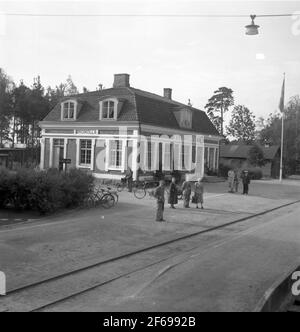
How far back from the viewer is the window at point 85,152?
37.6m

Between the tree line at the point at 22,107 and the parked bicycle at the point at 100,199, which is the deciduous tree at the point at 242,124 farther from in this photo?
the parked bicycle at the point at 100,199

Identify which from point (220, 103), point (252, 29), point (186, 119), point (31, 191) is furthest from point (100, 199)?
point (220, 103)

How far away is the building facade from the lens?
3553 centimetres

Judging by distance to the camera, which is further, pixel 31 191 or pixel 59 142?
pixel 59 142

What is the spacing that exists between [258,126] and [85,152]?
7017 centimetres

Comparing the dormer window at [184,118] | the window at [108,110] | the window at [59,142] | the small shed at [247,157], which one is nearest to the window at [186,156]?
the dormer window at [184,118]

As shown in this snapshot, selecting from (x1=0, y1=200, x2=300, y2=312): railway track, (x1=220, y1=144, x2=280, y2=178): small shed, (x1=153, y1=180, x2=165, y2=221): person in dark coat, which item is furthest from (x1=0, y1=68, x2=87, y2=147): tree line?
(x1=0, y1=200, x2=300, y2=312): railway track

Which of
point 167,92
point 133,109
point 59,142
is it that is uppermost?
point 167,92

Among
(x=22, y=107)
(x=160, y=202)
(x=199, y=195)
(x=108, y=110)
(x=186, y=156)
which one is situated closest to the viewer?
(x=160, y=202)

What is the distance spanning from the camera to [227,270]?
10164mm

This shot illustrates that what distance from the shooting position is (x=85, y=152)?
3791 centimetres

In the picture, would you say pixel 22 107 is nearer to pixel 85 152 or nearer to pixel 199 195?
pixel 85 152

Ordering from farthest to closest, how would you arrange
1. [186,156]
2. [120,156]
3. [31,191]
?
[186,156] → [120,156] → [31,191]
